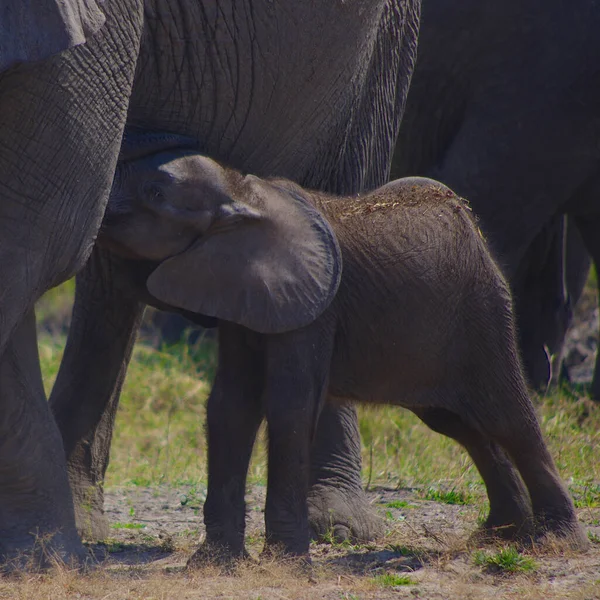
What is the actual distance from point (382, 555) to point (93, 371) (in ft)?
3.87

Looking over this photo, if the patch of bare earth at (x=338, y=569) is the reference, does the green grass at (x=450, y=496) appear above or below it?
above

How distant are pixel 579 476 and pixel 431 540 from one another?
1220 millimetres

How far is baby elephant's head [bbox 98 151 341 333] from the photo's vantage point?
3.91 metres

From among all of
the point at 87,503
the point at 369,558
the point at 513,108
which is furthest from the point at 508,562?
the point at 513,108

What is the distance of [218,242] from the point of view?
395cm

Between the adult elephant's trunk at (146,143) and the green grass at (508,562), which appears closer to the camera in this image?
the green grass at (508,562)

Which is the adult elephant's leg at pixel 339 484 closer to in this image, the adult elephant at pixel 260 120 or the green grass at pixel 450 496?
the adult elephant at pixel 260 120

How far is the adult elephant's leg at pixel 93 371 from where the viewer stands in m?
4.72

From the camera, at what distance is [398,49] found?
5086mm

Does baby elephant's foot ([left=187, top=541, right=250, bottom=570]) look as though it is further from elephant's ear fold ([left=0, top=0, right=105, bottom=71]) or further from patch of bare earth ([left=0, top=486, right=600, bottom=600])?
elephant's ear fold ([left=0, top=0, right=105, bottom=71])

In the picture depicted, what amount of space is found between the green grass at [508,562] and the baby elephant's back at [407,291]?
54cm

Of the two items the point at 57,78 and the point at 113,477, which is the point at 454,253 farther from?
the point at 113,477

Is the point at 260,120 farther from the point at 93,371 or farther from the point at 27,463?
the point at 27,463

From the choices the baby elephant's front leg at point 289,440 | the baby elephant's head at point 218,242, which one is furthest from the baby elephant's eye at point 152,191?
the baby elephant's front leg at point 289,440
